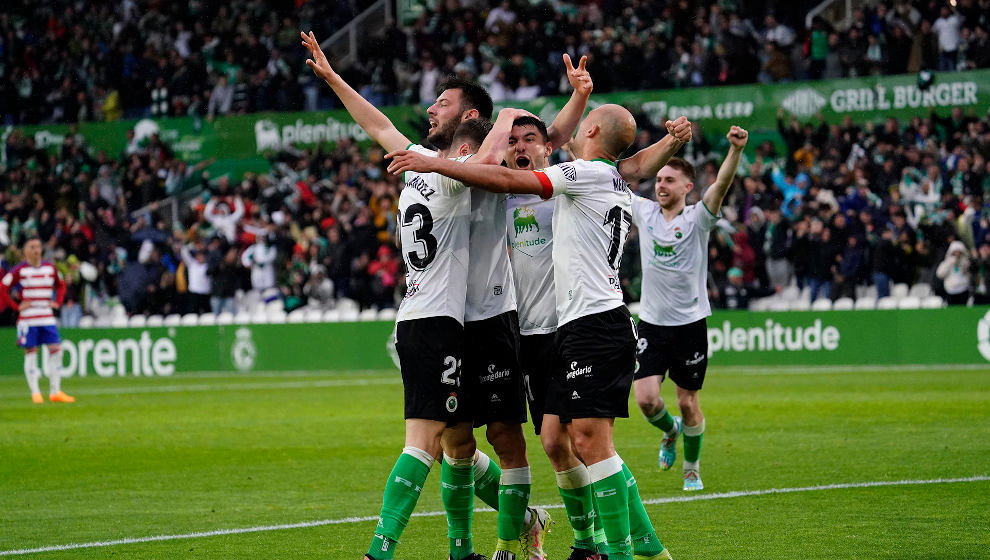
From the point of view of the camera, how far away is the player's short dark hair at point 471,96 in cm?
696

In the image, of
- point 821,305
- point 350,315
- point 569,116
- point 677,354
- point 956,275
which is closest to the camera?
point 569,116

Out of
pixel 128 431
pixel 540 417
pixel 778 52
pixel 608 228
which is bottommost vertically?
pixel 128 431

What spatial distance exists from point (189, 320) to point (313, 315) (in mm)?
2503

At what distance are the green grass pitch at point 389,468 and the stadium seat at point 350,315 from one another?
18.4 feet

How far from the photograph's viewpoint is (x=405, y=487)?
6.23 meters

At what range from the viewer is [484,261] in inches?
266

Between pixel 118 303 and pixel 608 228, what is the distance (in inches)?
931

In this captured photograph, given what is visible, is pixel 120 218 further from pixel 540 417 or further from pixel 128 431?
pixel 540 417

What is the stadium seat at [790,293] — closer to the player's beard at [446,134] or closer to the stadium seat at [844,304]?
the stadium seat at [844,304]

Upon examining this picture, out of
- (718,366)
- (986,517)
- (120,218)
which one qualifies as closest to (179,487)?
(986,517)

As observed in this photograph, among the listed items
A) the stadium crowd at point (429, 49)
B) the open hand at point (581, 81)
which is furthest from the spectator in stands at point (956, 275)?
the open hand at point (581, 81)

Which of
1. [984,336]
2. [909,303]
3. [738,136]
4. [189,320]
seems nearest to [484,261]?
[738,136]

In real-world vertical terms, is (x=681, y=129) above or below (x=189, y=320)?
above

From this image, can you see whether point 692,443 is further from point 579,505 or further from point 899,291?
→ point 899,291
